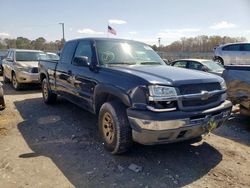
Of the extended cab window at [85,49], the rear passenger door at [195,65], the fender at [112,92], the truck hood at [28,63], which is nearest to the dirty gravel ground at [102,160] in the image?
the fender at [112,92]

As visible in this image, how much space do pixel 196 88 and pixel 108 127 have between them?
149 centimetres

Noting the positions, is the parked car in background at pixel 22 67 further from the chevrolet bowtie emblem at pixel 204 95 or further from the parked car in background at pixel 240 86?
the chevrolet bowtie emblem at pixel 204 95

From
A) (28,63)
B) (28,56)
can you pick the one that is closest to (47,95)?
(28,63)

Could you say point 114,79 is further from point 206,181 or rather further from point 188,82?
point 206,181

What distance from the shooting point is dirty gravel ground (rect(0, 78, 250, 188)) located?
141 inches

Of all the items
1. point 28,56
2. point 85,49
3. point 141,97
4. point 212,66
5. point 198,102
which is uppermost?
point 85,49

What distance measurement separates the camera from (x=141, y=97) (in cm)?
367

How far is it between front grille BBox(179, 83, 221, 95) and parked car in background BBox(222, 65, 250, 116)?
171 cm

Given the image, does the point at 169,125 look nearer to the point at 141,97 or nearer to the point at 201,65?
the point at 141,97

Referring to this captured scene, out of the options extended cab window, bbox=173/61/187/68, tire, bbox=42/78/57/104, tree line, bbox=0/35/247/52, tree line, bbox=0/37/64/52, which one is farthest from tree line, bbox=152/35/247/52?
tire, bbox=42/78/57/104

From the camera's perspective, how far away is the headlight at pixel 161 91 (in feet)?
11.8

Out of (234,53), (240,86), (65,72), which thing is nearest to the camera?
(240,86)

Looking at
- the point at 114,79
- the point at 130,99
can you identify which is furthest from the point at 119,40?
the point at 130,99

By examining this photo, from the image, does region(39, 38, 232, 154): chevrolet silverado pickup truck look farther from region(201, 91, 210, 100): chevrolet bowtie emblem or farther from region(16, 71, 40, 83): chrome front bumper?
region(16, 71, 40, 83): chrome front bumper
